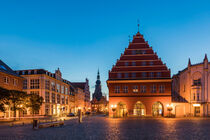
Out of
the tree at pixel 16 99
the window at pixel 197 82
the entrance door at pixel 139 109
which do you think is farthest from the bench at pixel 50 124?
the window at pixel 197 82

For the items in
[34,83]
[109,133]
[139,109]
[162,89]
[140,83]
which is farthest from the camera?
[34,83]

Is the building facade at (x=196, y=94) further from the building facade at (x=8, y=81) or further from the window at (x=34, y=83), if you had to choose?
the building facade at (x=8, y=81)

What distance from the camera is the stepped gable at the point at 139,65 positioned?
165 feet

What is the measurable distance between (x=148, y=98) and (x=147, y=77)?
4804 mm

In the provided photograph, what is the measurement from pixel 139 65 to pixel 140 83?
4.26 meters

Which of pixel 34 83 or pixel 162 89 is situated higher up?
pixel 34 83

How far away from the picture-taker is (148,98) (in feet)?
164

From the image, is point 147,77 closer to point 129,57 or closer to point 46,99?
point 129,57

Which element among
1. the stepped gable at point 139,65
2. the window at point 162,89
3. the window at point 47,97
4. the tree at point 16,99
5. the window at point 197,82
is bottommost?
the window at point 47,97

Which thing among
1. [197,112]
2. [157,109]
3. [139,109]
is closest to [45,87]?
[139,109]

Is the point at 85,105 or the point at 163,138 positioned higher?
the point at 163,138

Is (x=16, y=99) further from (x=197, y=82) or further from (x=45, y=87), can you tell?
(x=197, y=82)

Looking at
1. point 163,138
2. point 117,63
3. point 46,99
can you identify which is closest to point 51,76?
point 46,99

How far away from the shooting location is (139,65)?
168 feet
